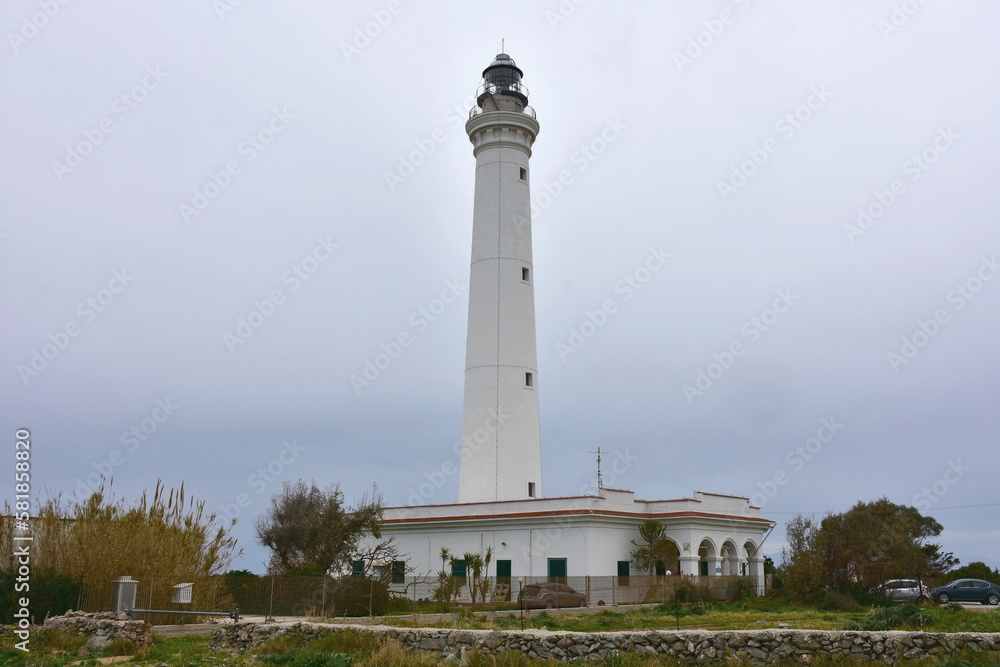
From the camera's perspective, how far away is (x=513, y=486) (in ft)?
108

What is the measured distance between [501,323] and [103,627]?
63.9 ft

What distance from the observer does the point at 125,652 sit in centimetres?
1666

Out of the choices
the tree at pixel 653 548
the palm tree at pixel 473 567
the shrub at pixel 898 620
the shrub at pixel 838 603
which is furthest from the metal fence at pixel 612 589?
the shrub at pixel 898 620

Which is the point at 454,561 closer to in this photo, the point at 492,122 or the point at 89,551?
the point at 89,551

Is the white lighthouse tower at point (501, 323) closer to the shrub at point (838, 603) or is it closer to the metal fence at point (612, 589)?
the metal fence at point (612, 589)

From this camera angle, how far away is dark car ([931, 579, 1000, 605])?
30.8m

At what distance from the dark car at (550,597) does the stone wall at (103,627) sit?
473 inches

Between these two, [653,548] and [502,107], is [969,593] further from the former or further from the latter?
[502,107]

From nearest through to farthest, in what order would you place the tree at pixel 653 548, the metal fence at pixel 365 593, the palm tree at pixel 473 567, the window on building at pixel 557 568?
the metal fence at pixel 365 593, the window on building at pixel 557 568, the palm tree at pixel 473 567, the tree at pixel 653 548

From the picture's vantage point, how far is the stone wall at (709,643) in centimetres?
1300

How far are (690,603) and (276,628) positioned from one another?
15.9 meters

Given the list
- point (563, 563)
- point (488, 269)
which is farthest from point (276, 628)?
point (488, 269)

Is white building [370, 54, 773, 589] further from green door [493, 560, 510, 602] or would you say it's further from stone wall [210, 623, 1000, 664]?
stone wall [210, 623, 1000, 664]

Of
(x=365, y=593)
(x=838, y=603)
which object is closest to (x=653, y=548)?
(x=838, y=603)
